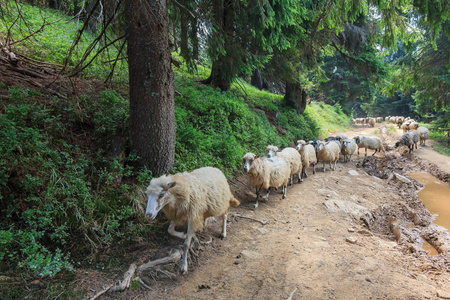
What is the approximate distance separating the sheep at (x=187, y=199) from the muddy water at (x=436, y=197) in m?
6.50

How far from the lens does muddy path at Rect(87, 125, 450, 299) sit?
10.8 feet

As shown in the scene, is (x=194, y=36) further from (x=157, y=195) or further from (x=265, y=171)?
(x=157, y=195)

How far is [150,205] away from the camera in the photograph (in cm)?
335

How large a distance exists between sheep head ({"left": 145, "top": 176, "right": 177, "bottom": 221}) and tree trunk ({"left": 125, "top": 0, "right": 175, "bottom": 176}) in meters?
1.18

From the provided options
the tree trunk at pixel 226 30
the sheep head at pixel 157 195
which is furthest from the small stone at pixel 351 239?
the tree trunk at pixel 226 30

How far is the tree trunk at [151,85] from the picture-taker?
13.8ft

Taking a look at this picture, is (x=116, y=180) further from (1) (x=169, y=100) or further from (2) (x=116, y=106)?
(2) (x=116, y=106)

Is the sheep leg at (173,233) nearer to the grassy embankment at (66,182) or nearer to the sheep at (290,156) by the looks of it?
the grassy embankment at (66,182)

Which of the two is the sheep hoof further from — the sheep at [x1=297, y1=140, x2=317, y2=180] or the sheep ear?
the sheep at [x1=297, y1=140, x2=317, y2=180]

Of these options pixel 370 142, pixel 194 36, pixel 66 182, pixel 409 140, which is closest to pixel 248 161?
pixel 194 36

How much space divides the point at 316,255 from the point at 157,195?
9.61ft

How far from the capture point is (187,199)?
3.79 meters

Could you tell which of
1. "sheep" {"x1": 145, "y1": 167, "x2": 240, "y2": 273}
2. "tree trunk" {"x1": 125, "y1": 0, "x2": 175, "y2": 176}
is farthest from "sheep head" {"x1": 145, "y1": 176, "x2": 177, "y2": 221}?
"tree trunk" {"x1": 125, "y1": 0, "x2": 175, "y2": 176}

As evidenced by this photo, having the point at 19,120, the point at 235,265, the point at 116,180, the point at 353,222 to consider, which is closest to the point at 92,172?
the point at 116,180
